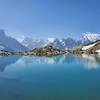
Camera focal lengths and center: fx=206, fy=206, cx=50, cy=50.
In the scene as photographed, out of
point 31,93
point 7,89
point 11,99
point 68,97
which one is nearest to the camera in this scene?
point 11,99

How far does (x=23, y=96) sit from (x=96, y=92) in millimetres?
9811

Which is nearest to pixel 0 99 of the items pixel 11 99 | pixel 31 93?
pixel 11 99

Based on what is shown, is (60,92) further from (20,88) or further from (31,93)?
(20,88)

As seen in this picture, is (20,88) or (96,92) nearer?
(96,92)

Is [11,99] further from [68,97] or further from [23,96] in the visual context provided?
[68,97]

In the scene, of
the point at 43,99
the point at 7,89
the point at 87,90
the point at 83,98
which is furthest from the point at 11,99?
the point at 87,90

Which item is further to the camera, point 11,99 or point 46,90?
point 46,90

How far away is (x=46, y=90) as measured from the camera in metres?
28.7

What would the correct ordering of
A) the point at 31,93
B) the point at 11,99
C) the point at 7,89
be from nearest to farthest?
the point at 11,99
the point at 31,93
the point at 7,89

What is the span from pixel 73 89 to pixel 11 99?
386 inches

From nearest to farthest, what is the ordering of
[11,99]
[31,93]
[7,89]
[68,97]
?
[11,99] → [68,97] → [31,93] → [7,89]

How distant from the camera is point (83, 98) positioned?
79.9ft

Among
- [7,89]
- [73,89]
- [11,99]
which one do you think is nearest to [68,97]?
[73,89]

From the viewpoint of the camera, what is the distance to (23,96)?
2497 cm
